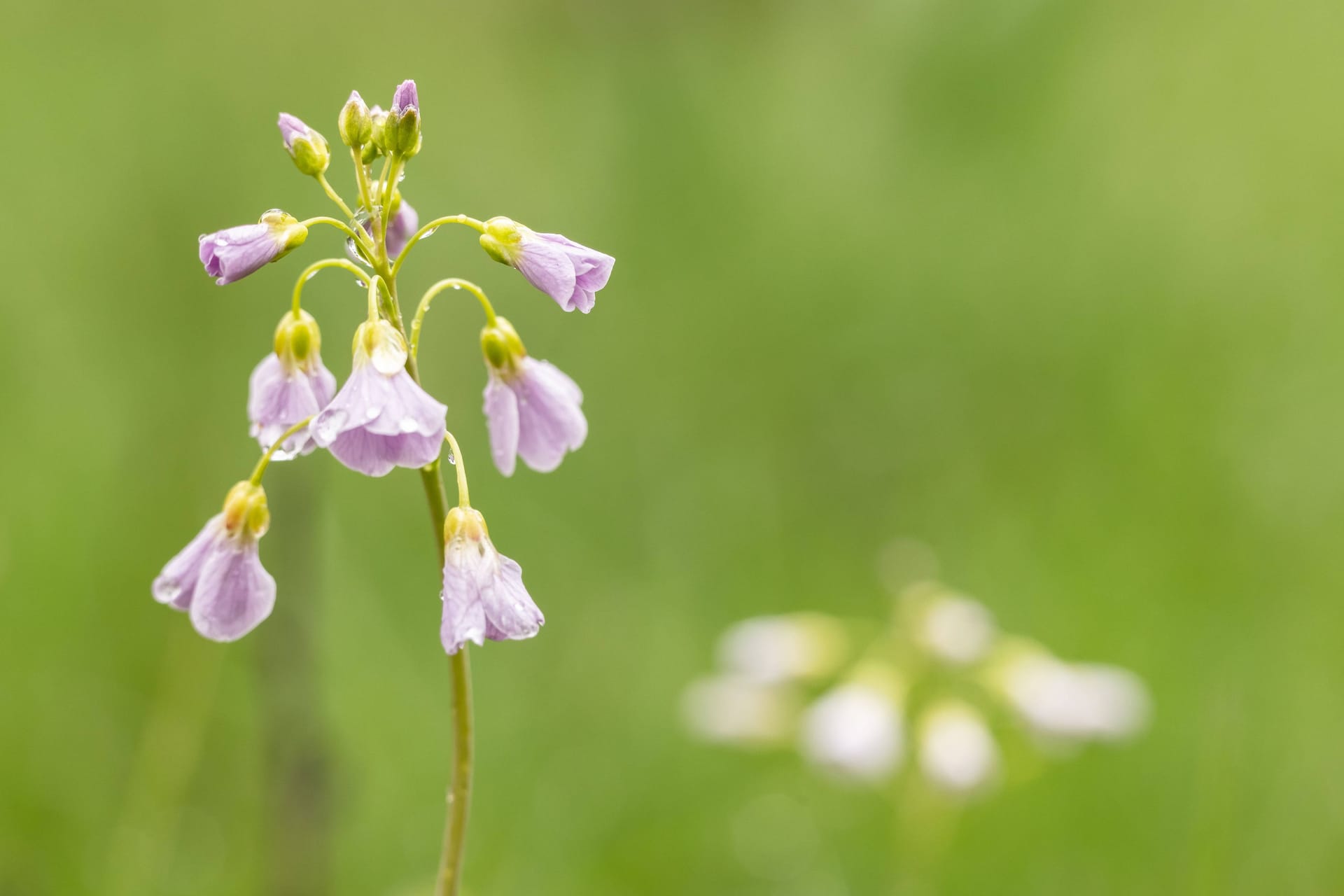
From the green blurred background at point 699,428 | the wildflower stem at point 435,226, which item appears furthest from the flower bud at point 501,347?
the green blurred background at point 699,428

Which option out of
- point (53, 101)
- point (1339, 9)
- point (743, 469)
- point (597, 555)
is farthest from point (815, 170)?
point (53, 101)

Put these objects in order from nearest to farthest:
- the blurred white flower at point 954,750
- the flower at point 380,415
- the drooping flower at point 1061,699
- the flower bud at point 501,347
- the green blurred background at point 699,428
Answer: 1. the flower at point 380,415
2. the flower bud at point 501,347
3. the blurred white flower at point 954,750
4. the drooping flower at point 1061,699
5. the green blurred background at point 699,428

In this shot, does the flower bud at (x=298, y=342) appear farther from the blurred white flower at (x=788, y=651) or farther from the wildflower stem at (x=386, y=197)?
the blurred white flower at (x=788, y=651)

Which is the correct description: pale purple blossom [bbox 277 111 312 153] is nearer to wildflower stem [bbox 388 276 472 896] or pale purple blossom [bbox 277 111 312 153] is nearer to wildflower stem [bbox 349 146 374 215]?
wildflower stem [bbox 349 146 374 215]

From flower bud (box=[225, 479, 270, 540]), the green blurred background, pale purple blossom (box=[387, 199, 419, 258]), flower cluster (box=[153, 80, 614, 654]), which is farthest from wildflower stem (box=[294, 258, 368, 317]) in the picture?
the green blurred background

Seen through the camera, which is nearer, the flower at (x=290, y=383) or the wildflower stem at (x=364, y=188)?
the wildflower stem at (x=364, y=188)

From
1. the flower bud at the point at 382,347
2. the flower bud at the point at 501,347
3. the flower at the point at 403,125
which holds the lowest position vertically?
the flower bud at the point at 382,347

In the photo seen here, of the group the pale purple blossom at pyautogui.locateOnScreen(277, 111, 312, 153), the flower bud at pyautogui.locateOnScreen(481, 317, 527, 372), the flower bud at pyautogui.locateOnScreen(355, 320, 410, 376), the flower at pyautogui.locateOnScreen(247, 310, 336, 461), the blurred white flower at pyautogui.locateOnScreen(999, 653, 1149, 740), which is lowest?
the flower bud at pyautogui.locateOnScreen(355, 320, 410, 376)
